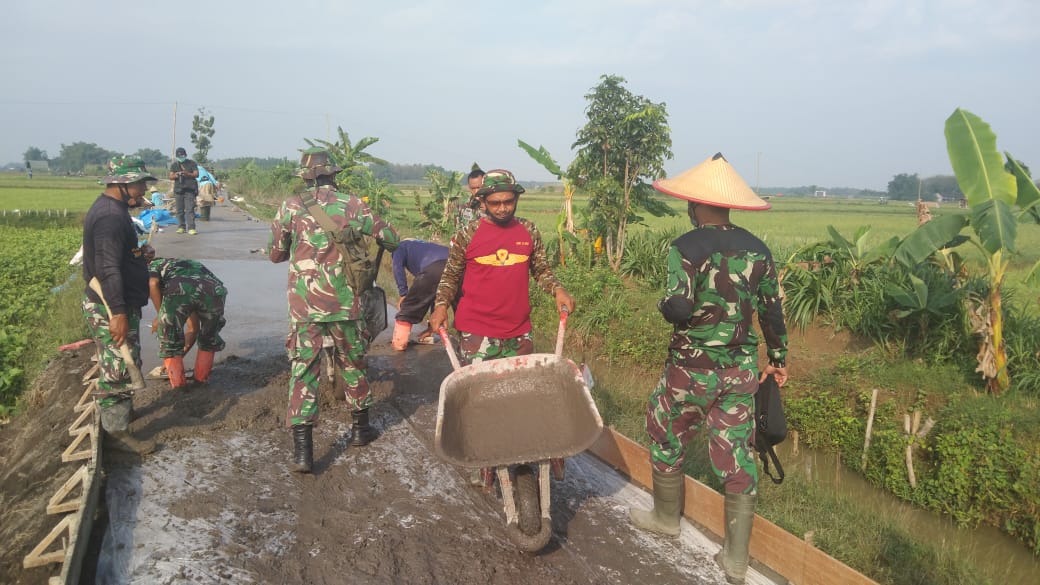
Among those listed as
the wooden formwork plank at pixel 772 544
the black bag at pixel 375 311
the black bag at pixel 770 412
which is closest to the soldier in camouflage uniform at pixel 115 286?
the black bag at pixel 375 311

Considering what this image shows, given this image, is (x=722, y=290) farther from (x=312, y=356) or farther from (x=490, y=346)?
(x=312, y=356)

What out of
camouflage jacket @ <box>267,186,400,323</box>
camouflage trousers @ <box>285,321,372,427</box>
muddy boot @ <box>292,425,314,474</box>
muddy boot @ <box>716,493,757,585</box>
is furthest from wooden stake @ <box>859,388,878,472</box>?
muddy boot @ <box>292,425,314,474</box>

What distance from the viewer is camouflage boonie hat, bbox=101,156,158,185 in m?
4.53

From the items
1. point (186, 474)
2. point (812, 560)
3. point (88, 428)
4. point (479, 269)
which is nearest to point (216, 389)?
point (88, 428)

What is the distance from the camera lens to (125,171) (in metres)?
4.58

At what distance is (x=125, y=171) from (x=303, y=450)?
2.20 metres

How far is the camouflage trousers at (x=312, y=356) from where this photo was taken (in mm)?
4324

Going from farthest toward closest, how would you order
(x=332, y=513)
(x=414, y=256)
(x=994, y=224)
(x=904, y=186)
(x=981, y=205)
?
(x=904, y=186) → (x=414, y=256) → (x=981, y=205) → (x=994, y=224) → (x=332, y=513)

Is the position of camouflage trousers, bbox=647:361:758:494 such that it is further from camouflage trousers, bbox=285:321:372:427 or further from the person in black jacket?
the person in black jacket

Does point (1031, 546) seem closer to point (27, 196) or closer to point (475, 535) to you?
point (475, 535)

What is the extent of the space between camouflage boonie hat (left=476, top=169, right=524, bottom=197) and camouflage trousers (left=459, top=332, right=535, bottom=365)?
0.83m

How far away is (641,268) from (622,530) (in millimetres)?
6745

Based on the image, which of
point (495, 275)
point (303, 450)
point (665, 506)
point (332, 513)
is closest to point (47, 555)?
point (332, 513)

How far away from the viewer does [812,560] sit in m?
3.18
